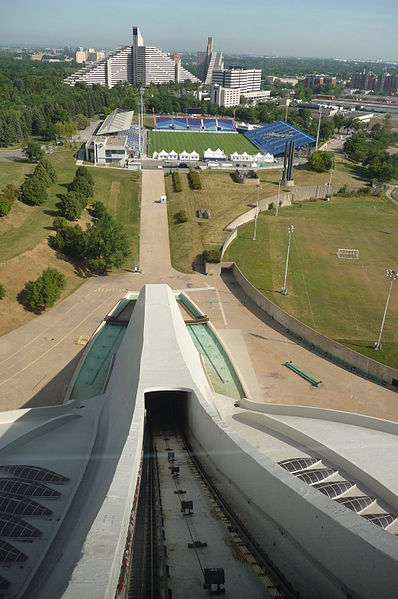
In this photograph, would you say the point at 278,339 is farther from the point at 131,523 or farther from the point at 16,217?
the point at 16,217

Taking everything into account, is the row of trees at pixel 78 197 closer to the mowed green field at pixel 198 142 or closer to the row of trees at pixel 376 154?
the mowed green field at pixel 198 142

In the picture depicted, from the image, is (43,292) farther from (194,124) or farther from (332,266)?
(194,124)

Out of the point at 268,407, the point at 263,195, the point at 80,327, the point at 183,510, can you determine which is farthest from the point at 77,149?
the point at 183,510

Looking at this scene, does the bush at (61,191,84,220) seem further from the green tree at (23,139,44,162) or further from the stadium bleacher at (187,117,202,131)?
the stadium bleacher at (187,117,202,131)

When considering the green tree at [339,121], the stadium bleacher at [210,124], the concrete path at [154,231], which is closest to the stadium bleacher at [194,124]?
the stadium bleacher at [210,124]

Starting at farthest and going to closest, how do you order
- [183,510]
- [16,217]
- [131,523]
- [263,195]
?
1. [263,195]
2. [16,217]
3. [183,510]
4. [131,523]

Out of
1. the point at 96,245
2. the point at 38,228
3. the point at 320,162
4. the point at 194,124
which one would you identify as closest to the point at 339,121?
the point at 194,124
